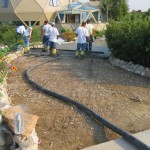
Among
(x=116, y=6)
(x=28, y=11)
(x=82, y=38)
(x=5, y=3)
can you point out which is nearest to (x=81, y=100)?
(x=82, y=38)

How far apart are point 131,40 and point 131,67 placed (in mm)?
885

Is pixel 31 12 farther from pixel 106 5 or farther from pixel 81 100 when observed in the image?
pixel 81 100

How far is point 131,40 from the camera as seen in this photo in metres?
10.8

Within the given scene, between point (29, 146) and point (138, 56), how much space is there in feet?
22.2

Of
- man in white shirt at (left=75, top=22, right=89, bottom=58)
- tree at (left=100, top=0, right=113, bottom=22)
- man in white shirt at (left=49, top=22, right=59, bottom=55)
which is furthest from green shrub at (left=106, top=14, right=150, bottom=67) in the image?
tree at (left=100, top=0, right=113, bottom=22)

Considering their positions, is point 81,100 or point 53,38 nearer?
point 81,100

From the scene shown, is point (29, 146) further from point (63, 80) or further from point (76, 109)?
point (63, 80)

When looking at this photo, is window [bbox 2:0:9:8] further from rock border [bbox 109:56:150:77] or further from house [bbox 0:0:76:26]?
rock border [bbox 109:56:150:77]

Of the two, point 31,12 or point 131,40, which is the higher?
point 31,12

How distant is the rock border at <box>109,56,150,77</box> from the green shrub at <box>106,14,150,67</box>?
0.15 meters

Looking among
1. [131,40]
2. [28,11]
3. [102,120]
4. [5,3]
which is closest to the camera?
[102,120]

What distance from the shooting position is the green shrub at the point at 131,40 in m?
10.5

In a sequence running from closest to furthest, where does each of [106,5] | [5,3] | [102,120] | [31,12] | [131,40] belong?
[102,120] < [131,40] < [31,12] < [5,3] < [106,5]

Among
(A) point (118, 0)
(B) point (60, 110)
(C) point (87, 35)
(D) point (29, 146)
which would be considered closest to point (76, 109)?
(B) point (60, 110)
